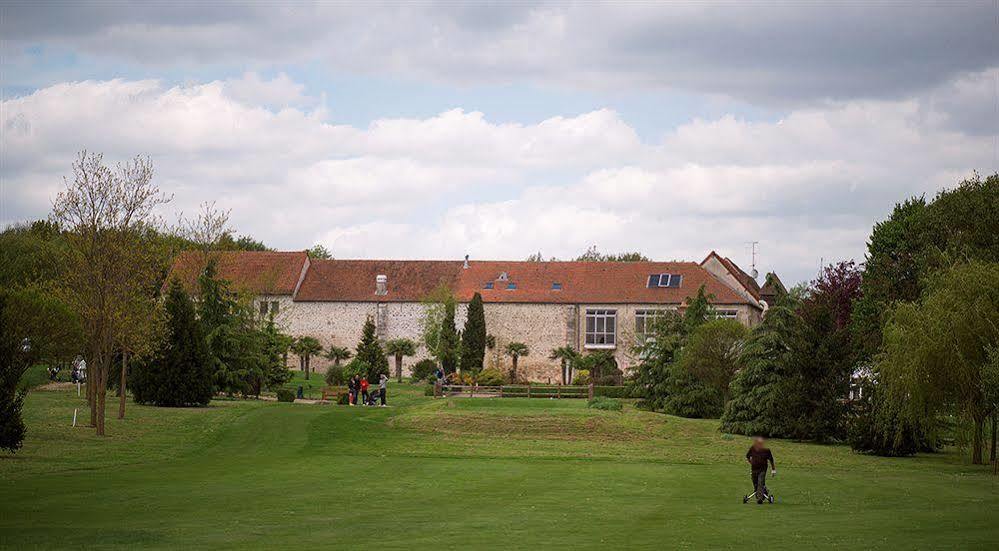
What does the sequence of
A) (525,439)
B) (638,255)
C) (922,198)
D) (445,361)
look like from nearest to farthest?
(525,439) < (922,198) < (445,361) < (638,255)

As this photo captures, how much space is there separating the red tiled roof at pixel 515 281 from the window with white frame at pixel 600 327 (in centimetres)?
83

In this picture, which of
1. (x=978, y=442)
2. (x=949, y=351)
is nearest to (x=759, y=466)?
(x=949, y=351)

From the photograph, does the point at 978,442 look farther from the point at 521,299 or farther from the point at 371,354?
the point at 521,299

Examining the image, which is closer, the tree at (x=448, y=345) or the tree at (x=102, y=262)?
the tree at (x=102, y=262)

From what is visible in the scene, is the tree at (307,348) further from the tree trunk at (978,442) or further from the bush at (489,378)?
the tree trunk at (978,442)

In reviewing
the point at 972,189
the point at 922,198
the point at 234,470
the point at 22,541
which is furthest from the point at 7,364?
the point at 922,198

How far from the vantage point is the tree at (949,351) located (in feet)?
103

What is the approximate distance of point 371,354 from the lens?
65.4 metres

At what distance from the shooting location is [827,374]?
39.7 meters

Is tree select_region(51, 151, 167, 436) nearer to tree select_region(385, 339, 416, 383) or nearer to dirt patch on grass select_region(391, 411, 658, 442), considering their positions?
dirt patch on grass select_region(391, 411, 658, 442)

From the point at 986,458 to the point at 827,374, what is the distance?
249 inches

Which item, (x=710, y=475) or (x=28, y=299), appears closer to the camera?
(x=710, y=475)

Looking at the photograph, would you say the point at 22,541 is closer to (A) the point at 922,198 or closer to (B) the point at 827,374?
(B) the point at 827,374

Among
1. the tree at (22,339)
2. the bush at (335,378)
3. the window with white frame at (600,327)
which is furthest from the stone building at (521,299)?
the tree at (22,339)
